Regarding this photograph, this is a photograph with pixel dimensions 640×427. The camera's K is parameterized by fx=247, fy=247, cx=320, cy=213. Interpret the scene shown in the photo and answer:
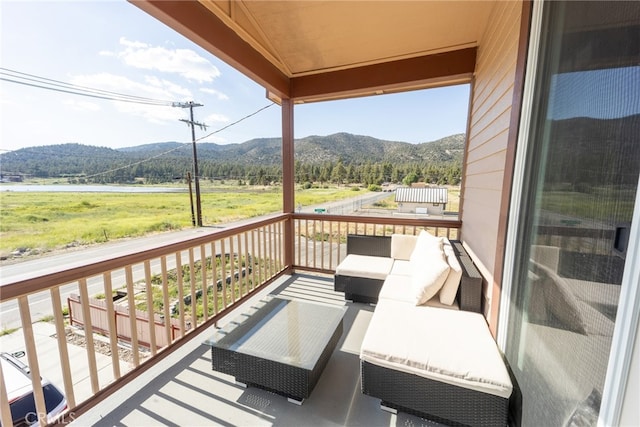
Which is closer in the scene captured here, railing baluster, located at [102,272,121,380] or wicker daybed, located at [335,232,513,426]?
wicker daybed, located at [335,232,513,426]

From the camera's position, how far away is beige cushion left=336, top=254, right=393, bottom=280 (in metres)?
2.85

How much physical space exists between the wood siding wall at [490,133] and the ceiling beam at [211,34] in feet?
7.79

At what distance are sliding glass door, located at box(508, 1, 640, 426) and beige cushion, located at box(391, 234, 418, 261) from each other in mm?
1826

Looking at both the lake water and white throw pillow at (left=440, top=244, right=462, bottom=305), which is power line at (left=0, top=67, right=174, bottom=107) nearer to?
the lake water

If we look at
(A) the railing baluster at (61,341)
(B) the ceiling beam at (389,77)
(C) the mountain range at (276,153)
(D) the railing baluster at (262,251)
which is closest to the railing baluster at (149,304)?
(A) the railing baluster at (61,341)

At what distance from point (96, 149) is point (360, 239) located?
5.67 meters

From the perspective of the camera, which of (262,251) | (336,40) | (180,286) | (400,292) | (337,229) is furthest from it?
(337,229)

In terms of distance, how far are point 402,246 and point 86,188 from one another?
7296 mm

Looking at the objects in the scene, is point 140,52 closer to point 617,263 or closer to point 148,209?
point 148,209

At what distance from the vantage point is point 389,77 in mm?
3260

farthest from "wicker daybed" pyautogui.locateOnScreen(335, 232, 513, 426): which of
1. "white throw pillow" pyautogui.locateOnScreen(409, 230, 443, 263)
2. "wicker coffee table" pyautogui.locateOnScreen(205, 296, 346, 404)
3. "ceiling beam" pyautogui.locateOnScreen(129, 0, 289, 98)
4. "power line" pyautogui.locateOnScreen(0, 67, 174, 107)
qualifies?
"power line" pyautogui.locateOnScreen(0, 67, 174, 107)

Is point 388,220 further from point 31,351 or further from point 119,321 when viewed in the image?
point 119,321

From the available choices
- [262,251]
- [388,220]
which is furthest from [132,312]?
[388,220]

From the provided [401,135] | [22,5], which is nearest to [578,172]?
[401,135]
